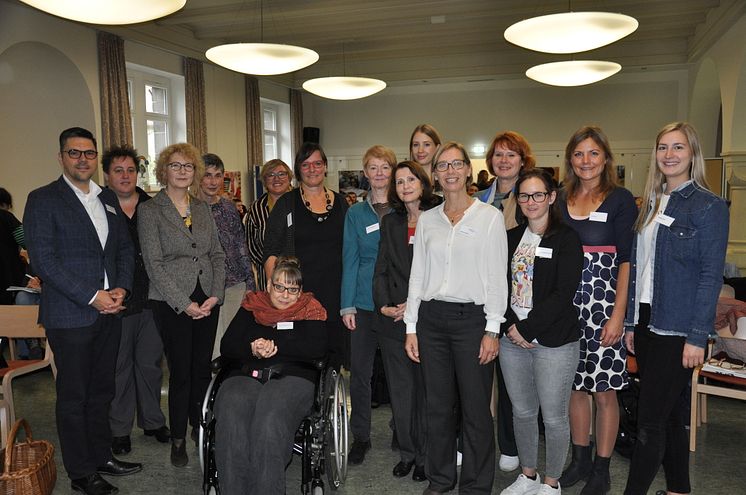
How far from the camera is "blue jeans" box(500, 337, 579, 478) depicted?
2.71m

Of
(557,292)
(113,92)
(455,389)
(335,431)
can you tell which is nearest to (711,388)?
(557,292)

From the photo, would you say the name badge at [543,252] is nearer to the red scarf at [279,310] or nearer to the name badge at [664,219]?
the name badge at [664,219]

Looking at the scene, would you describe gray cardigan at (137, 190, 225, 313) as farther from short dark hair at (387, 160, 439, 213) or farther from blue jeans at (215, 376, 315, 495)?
short dark hair at (387, 160, 439, 213)

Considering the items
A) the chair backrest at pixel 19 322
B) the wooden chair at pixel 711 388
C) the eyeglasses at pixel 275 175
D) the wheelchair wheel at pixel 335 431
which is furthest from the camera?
the eyeglasses at pixel 275 175

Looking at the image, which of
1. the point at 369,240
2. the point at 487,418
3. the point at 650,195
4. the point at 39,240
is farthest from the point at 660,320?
the point at 39,240

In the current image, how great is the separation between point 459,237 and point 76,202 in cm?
187

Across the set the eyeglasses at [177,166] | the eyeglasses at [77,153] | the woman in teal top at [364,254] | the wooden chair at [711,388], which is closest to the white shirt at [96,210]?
the eyeglasses at [77,153]

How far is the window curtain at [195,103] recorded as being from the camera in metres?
9.76

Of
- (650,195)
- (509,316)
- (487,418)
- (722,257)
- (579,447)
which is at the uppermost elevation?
(650,195)

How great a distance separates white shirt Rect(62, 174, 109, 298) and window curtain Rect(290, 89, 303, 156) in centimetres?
1024

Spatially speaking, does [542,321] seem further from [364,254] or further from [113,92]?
[113,92]

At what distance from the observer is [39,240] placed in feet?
9.57

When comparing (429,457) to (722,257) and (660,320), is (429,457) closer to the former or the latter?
(660,320)

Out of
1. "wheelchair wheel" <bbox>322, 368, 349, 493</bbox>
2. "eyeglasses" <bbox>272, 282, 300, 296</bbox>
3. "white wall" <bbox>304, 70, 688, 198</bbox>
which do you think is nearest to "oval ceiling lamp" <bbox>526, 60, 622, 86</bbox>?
"white wall" <bbox>304, 70, 688, 198</bbox>
